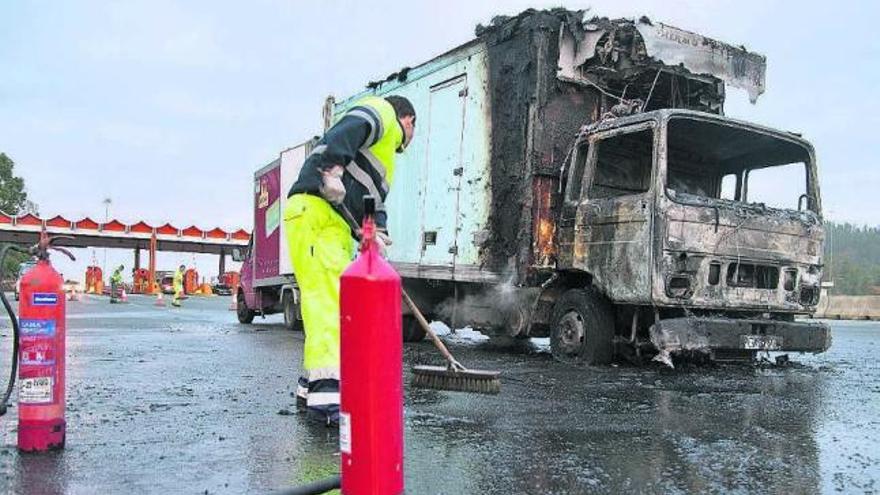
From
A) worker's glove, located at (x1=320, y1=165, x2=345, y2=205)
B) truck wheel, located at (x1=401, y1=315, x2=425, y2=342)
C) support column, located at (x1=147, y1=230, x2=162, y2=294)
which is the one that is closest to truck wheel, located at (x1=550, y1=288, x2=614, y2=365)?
truck wheel, located at (x1=401, y1=315, x2=425, y2=342)

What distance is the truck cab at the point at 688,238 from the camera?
6918 mm

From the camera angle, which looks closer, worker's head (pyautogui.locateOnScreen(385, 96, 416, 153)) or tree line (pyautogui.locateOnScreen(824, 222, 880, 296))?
worker's head (pyautogui.locateOnScreen(385, 96, 416, 153))

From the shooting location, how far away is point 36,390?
352 cm

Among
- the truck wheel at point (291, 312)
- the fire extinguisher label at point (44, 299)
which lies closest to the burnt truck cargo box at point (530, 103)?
the truck wheel at point (291, 312)

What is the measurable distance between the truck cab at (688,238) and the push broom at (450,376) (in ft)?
9.88

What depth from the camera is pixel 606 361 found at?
7.49 m

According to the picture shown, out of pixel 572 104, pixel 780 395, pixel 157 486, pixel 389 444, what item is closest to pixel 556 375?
pixel 780 395

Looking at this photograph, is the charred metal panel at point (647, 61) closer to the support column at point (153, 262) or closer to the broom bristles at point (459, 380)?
the broom bristles at point (459, 380)

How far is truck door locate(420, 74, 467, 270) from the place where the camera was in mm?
9195

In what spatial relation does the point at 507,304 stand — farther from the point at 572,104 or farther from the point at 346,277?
the point at 346,277

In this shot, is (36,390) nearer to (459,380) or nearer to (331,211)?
(331,211)

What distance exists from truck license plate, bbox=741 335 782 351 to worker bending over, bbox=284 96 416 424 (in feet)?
12.7

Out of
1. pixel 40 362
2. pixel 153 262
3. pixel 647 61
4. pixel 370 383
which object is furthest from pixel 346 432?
pixel 153 262

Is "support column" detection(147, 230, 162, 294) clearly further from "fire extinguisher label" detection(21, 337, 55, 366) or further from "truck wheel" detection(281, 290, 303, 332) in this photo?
"fire extinguisher label" detection(21, 337, 55, 366)
